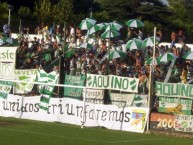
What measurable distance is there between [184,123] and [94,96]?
3.83m

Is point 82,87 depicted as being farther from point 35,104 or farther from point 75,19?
point 75,19

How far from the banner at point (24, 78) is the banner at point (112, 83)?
2.93 meters

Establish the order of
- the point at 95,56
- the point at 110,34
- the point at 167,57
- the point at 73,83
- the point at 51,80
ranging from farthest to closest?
the point at 110,34 < the point at 95,56 < the point at 51,80 < the point at 73,83 < the point at 167,57

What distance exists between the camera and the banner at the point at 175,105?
24391mm

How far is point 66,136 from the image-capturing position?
2247 centimetres

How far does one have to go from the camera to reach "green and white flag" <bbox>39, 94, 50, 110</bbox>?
27.7 m

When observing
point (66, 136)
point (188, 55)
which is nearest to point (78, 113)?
point (66, 136)

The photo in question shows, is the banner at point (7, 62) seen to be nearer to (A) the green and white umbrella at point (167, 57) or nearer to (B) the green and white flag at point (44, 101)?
(B) the green and white flag at point (44, 101)

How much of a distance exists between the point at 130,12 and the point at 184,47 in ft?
160

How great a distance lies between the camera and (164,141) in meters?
22.5

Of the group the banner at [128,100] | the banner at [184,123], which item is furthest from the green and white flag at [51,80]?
the banner at [184,123]

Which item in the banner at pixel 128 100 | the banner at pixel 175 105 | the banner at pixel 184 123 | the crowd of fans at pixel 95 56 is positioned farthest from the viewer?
the crowd of fans at pixel 95 56

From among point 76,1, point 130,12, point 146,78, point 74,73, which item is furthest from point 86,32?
point 76,1

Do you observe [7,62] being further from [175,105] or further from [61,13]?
[61,13]
